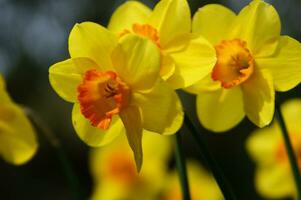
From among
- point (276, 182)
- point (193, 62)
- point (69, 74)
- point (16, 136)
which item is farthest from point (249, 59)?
point (276, 182)

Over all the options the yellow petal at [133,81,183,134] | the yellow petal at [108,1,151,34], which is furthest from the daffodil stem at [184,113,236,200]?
the yellow petal at [108,1,151,34]

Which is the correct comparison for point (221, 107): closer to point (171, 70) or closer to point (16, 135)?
point (171, 70)

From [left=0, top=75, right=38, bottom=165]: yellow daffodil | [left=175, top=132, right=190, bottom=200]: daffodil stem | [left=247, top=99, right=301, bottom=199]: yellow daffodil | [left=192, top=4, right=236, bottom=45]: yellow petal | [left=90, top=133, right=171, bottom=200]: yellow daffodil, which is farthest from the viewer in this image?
[left=90, top=133, right=171, bottom=200]: yellow daffodil

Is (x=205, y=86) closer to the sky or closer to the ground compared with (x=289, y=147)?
closer to the sky

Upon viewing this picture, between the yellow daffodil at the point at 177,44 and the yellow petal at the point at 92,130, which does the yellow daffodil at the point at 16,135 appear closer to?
the yellow petal at the point at 92,130

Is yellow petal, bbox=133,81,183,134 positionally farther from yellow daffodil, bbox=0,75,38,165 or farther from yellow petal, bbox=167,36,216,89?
yellow daffodil, bbox=0,75,38,165
